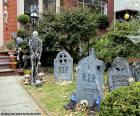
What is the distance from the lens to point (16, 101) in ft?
26.0

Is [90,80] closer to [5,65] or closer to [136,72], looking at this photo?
[136,72]

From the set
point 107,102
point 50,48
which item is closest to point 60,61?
point 50,48

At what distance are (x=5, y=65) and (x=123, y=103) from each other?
9027mm

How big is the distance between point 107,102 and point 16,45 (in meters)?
9.21

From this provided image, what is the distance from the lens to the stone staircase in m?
12.5

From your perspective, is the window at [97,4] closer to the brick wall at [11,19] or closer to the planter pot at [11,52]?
the brick wall at [11,19]

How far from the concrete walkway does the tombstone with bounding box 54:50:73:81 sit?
142 cm

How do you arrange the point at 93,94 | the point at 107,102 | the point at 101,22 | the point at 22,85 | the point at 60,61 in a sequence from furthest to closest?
1. the point at 101,22
2. the point at 60,61
3. the point at 22,85
4. the point at 93,94
5. the point at 107,102

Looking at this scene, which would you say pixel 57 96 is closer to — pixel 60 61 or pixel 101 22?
pixel 60 61

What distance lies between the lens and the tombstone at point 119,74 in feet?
27.8

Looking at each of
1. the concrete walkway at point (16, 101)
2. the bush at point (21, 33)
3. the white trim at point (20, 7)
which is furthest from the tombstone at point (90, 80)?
the white trim at point (20, 7)

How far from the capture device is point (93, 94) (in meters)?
7.19

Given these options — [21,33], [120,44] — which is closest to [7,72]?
[21,33]

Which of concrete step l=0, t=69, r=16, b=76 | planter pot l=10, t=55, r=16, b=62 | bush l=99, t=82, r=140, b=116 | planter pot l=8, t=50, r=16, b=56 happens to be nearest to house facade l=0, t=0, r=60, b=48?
planter pot l=8, t=50, r=16, b=56
